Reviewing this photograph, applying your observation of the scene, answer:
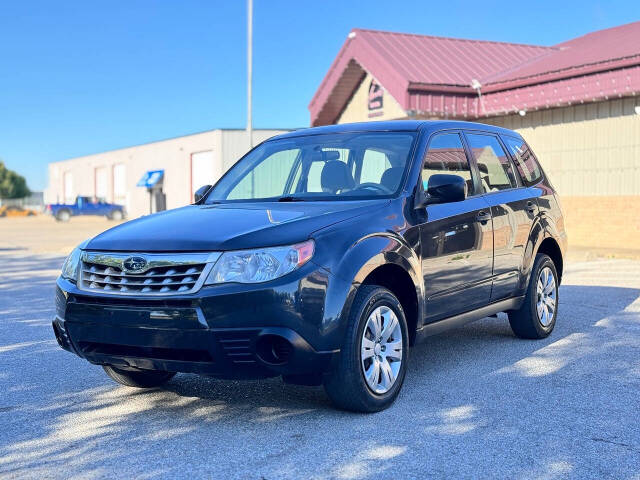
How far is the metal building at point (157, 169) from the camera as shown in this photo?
43688 mm

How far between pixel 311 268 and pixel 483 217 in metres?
2.12

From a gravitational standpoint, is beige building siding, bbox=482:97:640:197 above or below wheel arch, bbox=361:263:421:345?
above

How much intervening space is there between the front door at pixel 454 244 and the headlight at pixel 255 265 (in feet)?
4.02

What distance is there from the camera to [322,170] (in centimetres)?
572

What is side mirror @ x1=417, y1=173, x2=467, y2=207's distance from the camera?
5293mm

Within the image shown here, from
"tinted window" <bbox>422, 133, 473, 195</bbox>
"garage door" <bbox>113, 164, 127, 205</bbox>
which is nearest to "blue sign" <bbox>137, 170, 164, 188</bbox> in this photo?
"garage door" <bbox>113, 164, 127, 205</bbox>

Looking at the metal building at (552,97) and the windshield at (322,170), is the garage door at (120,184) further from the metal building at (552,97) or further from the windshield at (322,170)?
the windshield at (322,170)

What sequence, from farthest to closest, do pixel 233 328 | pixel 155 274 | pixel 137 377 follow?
pixel 137 377 < pixel 155 274 < pixel 233 328

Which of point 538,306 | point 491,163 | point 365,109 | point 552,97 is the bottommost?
point 538,306

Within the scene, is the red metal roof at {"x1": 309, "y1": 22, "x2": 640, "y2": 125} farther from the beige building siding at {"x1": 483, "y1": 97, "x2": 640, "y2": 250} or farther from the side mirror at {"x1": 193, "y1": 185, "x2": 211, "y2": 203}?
the side mirror at {"x1": 193, "y1": 185, "x2": 211, "y2": 203}

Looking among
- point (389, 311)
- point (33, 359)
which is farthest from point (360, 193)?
point (33, 359)

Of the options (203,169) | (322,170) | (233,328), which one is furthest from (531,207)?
(203,169)

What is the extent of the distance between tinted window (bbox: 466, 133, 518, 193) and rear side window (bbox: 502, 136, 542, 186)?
181 millimetres

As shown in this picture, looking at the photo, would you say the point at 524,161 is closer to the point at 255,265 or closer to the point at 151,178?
the point at 255,265
